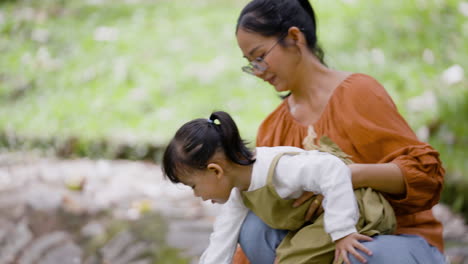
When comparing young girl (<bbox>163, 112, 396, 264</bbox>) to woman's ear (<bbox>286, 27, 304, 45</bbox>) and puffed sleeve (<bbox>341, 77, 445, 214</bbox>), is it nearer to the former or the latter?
puffed sleeve (<bbox>341, 77, 445, 214</bbox>)

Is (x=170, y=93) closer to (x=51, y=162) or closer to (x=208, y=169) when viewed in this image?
(x=51, y=162)

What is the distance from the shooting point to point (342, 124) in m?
2.06

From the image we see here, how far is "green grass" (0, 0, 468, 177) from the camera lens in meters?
4.45

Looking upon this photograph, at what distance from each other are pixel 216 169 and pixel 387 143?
1.79 feet

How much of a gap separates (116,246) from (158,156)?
127 centimetres

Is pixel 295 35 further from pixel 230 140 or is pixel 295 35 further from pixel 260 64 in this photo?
pixel 230 140

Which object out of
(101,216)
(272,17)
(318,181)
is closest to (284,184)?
(318,181)

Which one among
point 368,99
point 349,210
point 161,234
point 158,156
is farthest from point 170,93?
point 349,210

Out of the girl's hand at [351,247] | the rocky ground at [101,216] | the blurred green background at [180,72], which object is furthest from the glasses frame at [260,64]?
the blurred green background at [180,72]

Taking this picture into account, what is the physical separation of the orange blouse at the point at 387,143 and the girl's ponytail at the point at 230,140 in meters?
0.38

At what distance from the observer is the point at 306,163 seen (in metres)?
1.74

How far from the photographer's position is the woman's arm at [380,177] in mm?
1821

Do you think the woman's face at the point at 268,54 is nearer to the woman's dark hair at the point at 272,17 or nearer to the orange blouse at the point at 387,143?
the woman's dark hair at the point at 272,17

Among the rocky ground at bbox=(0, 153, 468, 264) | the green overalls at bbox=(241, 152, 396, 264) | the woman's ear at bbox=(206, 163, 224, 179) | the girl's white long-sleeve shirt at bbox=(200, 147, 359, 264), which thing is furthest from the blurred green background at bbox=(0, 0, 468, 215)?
the woman's ear at bbox=(206, 163, 224, 179)
